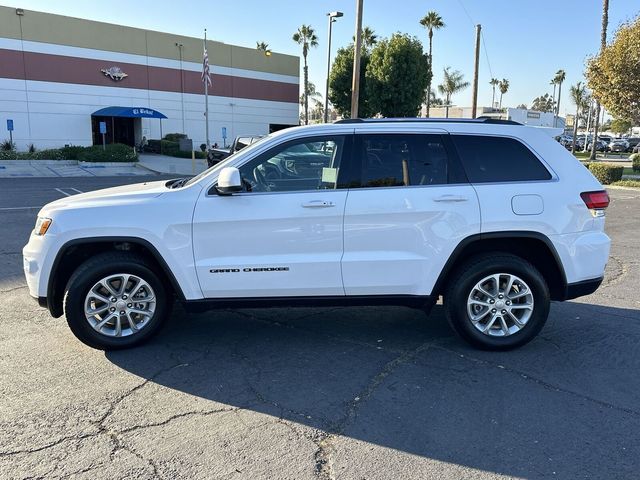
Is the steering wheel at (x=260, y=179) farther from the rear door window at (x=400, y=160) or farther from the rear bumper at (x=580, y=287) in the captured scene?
the rear bumper at (x=580, y=287)

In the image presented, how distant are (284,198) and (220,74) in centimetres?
4025

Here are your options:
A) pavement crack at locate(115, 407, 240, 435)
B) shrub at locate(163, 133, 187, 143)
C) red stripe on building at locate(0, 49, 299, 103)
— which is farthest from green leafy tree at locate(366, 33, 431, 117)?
pavement crack at locate(115, 407, 240, 435)

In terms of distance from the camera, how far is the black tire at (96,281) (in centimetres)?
421

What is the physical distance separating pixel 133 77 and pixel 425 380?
38.1 metres

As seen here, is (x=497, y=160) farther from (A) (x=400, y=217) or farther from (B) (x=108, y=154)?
(B) (x=108, y=154)

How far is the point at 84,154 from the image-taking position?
29703 millimetres

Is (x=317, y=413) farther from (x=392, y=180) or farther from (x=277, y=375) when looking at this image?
(x=392, y=180)

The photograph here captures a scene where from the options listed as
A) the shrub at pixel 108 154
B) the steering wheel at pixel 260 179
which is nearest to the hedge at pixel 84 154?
the shrub at pixel 108 154

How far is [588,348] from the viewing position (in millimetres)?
4578

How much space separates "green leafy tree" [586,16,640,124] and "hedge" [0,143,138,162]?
2414 cm

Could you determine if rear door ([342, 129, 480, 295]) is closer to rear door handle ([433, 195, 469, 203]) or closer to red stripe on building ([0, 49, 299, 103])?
rear door handle ([433, 195, 469, 203])

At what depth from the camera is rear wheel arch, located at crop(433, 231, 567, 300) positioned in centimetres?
431

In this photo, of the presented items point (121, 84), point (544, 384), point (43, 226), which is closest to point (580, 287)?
point (544, 384)

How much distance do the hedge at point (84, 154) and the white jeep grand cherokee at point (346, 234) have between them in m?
27.7
